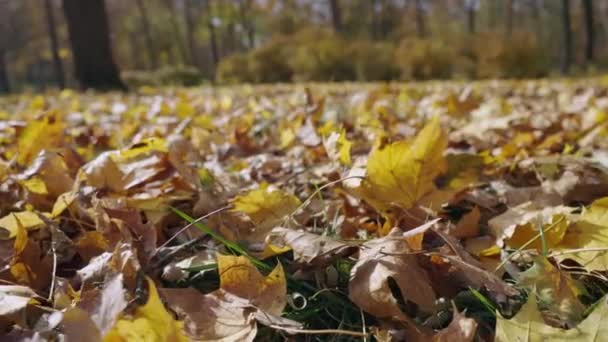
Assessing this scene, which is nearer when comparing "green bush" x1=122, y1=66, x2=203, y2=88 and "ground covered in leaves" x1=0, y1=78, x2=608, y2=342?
"ground covered in leaves" x1=0, y1=78, x2=608, y2=342

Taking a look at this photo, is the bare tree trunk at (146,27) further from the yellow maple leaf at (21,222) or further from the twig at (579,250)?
the twig at (579,250)

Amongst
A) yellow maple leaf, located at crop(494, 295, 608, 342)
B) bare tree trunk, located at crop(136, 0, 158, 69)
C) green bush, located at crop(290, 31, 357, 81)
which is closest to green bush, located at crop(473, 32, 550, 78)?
green bush, located at crop(290, 31, 357, 81)

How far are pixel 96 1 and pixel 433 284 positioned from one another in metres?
9.58

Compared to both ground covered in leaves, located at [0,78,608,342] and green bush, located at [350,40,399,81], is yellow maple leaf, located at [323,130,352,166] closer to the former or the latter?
ground covered in leaves, located at [0,78,608,342]

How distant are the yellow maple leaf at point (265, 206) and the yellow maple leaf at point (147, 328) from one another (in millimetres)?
364

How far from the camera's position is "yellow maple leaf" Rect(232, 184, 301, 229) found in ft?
3.25

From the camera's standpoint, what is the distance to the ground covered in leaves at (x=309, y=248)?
2.39ft

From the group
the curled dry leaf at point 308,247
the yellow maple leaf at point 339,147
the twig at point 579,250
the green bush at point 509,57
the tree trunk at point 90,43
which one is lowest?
the green bush at point 509,57

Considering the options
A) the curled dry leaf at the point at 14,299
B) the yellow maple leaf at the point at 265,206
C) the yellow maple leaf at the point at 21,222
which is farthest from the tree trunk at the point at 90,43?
the curled dry leaf at the point at 14,299

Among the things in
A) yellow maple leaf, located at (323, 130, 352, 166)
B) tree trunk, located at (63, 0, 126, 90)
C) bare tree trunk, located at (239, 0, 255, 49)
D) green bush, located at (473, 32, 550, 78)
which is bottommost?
green bush, located at (473, 32, 550, 78)

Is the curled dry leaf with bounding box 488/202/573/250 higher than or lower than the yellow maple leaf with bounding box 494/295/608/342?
higher

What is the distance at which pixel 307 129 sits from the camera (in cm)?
181

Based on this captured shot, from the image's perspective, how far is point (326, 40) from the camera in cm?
1597

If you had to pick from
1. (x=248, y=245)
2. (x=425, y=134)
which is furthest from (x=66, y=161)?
(x=425, y=134)
